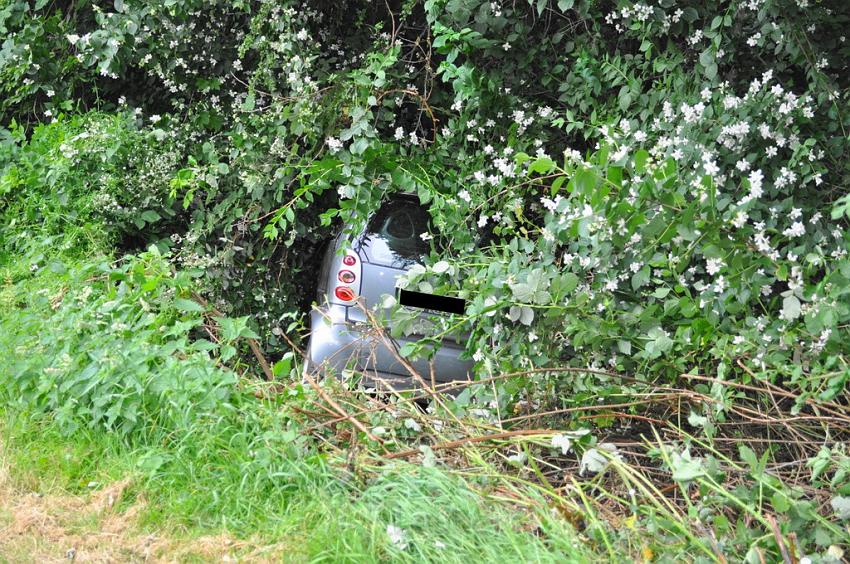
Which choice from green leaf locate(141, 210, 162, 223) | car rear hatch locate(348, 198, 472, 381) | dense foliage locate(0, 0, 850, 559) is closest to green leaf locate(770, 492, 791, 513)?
dense foliage locate(0, 0, 850, 559)

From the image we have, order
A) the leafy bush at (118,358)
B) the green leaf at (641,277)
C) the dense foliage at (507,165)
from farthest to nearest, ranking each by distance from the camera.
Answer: the green leaf at (641,277), the leafy bush at (118,358), the dense foliage at (507,165)

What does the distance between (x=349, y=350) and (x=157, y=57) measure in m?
2.92

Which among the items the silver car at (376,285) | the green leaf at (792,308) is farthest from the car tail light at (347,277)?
the green leaf at (792,308)

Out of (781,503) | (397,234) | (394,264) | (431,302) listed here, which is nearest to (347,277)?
(394,264)

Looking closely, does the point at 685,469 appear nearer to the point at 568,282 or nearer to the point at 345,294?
the point at 568,282

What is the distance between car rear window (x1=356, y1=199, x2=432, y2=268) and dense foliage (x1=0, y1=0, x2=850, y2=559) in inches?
13.1

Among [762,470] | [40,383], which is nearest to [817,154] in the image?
[762,470]

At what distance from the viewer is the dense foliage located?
3.57 m

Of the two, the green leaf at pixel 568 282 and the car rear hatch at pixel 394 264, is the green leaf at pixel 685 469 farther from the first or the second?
the car rear hatch at pixel 394 264

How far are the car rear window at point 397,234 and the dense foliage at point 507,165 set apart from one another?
33cm

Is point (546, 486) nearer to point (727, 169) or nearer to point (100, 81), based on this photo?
point (727, 169)

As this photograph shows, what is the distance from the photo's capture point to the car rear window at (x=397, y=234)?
18.9ft

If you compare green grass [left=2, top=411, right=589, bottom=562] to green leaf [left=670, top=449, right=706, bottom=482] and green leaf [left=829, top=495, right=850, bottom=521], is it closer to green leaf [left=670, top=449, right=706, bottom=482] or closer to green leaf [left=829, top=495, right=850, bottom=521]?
green leaf [left=670, top=449, right=706, bottom=482]

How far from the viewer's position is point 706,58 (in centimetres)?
467
